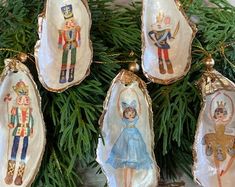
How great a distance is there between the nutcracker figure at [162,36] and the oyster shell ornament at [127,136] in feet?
0.13

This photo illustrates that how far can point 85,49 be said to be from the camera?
60 centimetres

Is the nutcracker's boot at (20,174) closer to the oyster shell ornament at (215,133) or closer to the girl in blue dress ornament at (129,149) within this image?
the girl in blue dress ornament at (129,149)

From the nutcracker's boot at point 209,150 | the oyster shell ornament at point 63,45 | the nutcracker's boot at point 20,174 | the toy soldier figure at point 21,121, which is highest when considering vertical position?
the oyster shell ornament at point 63,45

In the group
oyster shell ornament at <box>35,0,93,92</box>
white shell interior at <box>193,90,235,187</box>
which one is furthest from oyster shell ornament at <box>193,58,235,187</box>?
oyster shell ornament at <box>35,0,93,92</box>

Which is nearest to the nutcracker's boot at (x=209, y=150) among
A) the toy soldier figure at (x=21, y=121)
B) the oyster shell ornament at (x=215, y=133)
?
the oyster shell ornament at (x=215, y=133)

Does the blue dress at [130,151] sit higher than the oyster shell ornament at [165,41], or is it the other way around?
the oyster shell ornament at [165,41]

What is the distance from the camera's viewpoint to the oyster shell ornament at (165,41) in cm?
60

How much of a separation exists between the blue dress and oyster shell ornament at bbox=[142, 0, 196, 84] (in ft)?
0.21

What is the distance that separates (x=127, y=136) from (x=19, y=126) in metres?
0.13

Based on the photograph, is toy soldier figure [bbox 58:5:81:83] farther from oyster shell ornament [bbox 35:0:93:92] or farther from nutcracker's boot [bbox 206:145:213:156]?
nutcracker's boot [bbox 206:145:213:156]

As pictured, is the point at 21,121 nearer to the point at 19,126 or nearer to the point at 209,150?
the point at 19,126

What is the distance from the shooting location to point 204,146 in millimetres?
614

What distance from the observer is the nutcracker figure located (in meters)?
0.61

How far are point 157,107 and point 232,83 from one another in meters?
0.09
